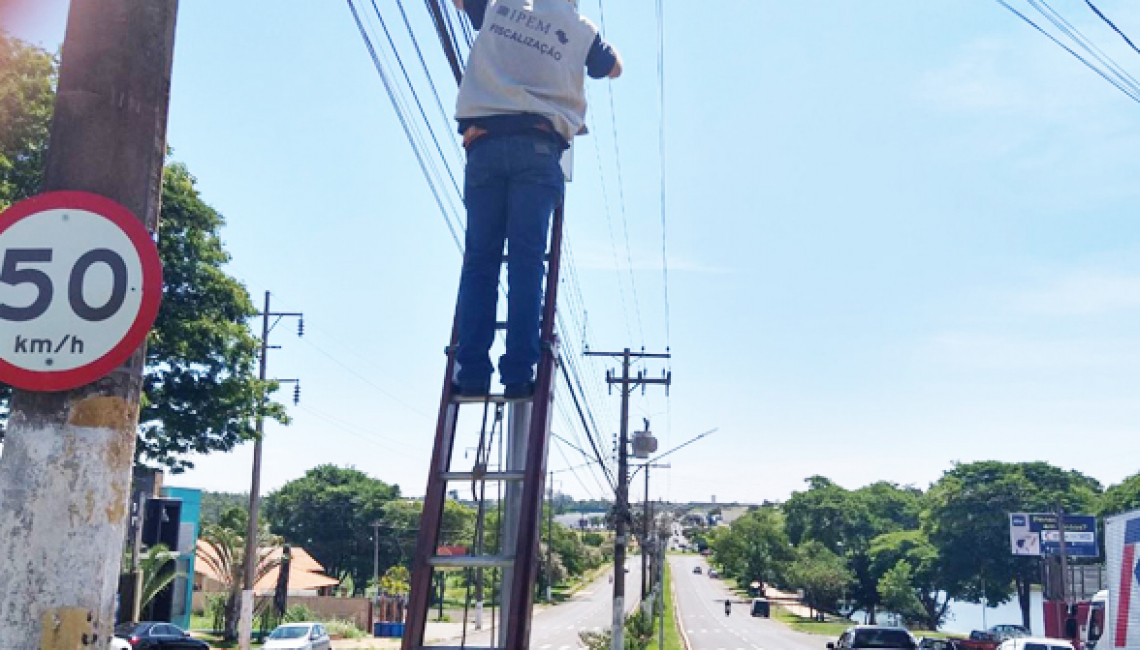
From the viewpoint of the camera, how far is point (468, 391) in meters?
5.64

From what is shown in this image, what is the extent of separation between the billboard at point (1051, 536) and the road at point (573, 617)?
21.7m

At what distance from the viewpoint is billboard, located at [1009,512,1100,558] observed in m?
53.1

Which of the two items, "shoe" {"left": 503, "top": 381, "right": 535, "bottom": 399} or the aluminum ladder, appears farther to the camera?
"shoe" {"left": 503, "top": 381, "right": 535, "bottom": 399}

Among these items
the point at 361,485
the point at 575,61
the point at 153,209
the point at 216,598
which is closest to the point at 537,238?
the point at 575,61

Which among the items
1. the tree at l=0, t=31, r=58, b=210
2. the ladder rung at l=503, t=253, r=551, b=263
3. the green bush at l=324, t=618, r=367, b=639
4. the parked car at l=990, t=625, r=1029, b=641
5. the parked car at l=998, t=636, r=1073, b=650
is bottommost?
the green bush at l=324, t=618, r=367, b=639

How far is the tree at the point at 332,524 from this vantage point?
80375mm

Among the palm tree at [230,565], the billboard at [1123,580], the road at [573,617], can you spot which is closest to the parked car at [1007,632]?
the road at [573,617]

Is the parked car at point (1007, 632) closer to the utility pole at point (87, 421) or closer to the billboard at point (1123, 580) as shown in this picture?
the billboard at point (1123, 580)

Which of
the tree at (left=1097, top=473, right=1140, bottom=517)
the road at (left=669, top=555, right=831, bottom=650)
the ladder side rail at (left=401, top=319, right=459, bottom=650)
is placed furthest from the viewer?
the tree at (left=1097, top=473, right=1140, bottom=517)

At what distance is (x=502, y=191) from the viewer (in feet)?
19.4

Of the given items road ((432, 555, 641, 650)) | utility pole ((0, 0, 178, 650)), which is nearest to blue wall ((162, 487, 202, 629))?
road ((432, 555, 641, 650))

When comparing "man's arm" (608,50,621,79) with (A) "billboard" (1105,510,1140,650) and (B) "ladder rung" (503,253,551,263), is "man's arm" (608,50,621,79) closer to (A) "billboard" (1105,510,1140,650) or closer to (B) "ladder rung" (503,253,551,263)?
(B) "ladder rung" (503,253,551,263)

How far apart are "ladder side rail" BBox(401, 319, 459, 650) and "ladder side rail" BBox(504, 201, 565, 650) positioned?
16.2 inches

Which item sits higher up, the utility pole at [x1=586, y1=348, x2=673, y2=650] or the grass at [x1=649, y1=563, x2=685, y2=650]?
the utility pole at [x1=586, y1=348, x2=673, y2=650]
